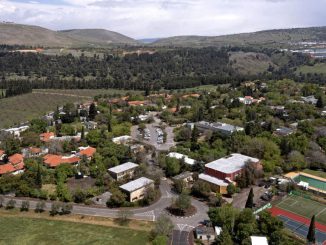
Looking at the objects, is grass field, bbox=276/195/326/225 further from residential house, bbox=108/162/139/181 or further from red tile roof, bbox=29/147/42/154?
red tile roof, bbox=29/147/42/154

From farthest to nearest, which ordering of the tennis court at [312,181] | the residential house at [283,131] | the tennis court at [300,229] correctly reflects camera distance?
the residential house at [283,131], the tennis court at [312,181], the tennis court at [300,229]

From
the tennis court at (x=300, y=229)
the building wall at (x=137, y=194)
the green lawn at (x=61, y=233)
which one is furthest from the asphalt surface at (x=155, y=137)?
the tennis court at (x=300, y=229)

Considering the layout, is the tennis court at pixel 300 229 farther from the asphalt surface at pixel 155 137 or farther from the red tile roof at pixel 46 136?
the red tile roof at pixel 46 136

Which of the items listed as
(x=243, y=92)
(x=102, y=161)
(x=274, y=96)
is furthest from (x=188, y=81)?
(x=102, y=161)

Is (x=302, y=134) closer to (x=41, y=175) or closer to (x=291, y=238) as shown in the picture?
(x=291, y=238)

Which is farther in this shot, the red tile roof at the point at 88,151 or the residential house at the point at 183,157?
the red tile roof at the point at 88,151

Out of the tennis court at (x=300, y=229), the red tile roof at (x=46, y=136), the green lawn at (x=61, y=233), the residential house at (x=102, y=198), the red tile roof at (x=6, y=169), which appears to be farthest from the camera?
the red tile roof at (x=46, y=136)

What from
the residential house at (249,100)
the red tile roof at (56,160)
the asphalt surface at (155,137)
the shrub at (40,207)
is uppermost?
the residential house at (249,100)
